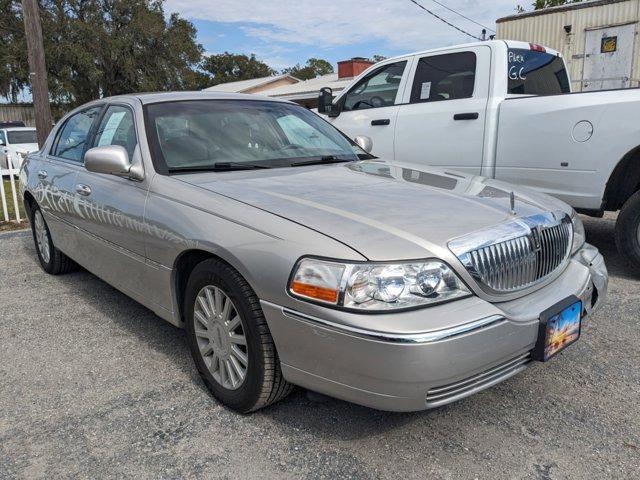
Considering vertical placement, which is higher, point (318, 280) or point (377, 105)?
point (377, 105)

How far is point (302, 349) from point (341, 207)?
0.66m

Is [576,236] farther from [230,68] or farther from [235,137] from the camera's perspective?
[230,68]

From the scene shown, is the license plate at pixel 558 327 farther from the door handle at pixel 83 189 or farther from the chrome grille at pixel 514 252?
the door handle at pixel 83 189

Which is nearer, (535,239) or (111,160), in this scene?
(535,239)

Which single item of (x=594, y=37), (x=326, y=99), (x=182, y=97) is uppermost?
(x=594, y=37)

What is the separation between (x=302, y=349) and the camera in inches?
85.8

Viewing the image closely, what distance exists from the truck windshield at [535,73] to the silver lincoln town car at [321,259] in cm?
241

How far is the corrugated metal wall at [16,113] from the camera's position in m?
38.8

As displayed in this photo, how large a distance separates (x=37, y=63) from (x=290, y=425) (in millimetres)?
9024

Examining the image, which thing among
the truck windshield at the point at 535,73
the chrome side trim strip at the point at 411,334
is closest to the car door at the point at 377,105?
the truck windshield at the point at 535,73

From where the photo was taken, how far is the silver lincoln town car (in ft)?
6.77

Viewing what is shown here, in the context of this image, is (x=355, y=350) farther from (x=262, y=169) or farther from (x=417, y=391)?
(x=262, y=169)

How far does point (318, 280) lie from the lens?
2.12 m

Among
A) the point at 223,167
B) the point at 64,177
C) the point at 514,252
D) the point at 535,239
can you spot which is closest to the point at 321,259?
the point at 514,252
